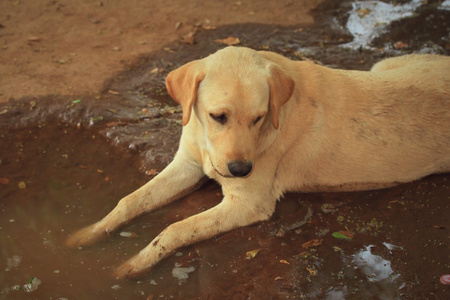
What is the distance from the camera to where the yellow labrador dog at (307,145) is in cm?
391

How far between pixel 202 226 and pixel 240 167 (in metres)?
0.69

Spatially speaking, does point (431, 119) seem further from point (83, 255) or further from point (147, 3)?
point (147, 3)

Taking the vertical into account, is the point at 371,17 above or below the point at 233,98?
below

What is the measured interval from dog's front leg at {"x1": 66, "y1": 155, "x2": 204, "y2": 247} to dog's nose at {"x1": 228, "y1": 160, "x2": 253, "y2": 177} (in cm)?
90

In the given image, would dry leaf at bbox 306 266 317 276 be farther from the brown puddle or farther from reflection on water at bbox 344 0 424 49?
reflection on water at bbox 344 0 424 49

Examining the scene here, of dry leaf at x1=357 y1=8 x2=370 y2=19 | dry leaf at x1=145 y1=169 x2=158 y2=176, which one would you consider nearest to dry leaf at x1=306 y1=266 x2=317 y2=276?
dry leaf at x1=145 y1=169 x2=158 y2=176

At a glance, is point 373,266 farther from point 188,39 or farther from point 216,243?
point 188,39

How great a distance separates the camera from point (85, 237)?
13.2ft

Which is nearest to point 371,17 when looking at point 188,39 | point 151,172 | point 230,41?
point 230,41

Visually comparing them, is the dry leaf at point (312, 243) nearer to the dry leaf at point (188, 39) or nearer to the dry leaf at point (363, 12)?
the dry leaf at point (188, 39)

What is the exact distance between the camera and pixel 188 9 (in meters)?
7.88

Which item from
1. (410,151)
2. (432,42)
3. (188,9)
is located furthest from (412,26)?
(410,151)

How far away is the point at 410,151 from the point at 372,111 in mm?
471

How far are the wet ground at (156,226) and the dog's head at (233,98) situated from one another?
0.77 m
